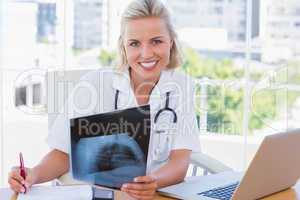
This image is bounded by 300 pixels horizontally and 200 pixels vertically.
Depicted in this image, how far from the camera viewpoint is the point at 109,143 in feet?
4.33

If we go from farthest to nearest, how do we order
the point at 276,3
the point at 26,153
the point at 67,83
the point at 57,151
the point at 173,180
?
the point at 26,153, the point at 276,3, the point at 67,83, the point at 57,151, the point at 173,180

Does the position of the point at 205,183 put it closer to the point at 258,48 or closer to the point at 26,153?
the point at 258,48

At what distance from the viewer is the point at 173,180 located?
1.56m

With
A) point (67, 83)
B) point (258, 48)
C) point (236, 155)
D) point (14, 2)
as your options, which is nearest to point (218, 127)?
point (236, 155)

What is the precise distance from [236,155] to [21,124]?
1.60 meters

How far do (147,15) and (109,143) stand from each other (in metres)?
0.61

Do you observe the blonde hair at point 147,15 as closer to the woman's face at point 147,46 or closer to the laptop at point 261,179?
the woman's face at point 147,46

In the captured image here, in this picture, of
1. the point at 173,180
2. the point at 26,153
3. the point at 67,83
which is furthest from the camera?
the point at 26,153

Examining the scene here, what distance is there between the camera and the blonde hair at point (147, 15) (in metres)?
1.76

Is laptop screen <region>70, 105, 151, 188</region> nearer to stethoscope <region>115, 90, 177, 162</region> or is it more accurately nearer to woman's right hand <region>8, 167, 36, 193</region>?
woman's right hand <region>8, 167, 36, 193</region>

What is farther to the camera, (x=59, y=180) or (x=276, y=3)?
(x=276, y=3)

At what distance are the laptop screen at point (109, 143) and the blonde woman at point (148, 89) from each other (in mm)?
321

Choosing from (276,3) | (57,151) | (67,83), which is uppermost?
(276,3)

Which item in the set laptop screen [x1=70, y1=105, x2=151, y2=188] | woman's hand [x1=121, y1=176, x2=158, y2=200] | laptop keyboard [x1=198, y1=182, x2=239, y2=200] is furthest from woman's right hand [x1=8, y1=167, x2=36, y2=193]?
laptop keyboard [x1=198, y1=182, x2=239, y2=200]
